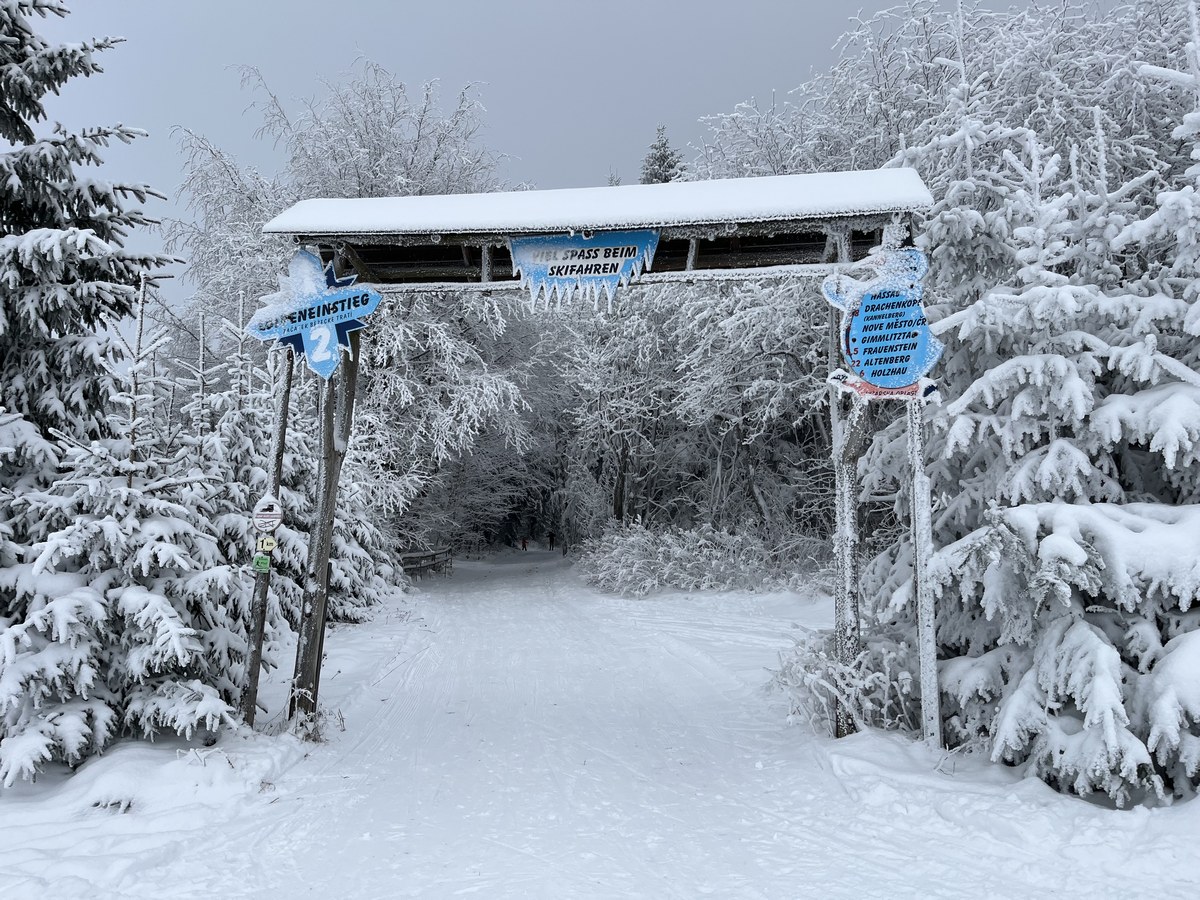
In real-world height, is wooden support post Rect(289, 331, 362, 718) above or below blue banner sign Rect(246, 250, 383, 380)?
below

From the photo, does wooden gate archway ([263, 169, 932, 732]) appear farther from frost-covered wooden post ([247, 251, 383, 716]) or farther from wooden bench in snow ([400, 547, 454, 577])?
wooden bench in snow ([400, 547, 454, 577])

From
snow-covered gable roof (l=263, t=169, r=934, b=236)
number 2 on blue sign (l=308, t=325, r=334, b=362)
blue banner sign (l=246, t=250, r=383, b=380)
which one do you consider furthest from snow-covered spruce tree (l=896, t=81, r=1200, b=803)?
number 2 on blue sign (l=308, t=325, r=334, b=362)

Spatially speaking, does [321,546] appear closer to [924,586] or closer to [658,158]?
[924,586]

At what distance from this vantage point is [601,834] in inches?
199

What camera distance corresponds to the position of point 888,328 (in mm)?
6492

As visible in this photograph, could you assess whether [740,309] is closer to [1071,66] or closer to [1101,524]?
[1071,66]

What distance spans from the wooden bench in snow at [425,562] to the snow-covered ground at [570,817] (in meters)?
13.2

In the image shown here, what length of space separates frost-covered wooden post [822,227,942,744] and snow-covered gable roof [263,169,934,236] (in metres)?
0.50

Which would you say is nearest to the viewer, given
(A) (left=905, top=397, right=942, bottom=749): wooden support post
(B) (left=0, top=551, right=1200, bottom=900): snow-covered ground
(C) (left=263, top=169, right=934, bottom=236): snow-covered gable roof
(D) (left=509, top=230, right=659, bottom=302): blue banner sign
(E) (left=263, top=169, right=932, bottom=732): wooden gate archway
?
(B) (left=0, top=551, right=1200, bottom=900): snow-covered ground

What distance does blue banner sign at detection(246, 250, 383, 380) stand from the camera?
7172 mm

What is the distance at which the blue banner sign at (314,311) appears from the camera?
717 cm

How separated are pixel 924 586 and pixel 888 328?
221cm

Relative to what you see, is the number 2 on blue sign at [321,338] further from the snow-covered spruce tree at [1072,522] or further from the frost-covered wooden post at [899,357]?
the snow-covered spruce tree at [1072,522]

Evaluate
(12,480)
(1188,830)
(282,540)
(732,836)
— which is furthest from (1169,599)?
(282,540)
